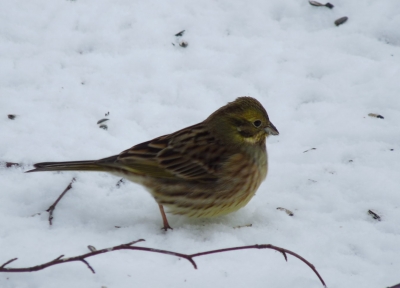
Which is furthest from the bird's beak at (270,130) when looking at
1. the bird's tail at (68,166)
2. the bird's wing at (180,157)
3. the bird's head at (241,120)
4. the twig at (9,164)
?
the twig at (9,164)

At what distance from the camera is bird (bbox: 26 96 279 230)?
464 cm

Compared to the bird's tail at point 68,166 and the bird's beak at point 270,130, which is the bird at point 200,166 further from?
the bird's beak at point 270,130

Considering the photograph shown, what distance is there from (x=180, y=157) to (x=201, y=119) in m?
1.31

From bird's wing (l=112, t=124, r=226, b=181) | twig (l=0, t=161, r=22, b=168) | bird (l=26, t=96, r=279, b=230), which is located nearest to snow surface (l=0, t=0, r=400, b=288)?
twig (l=0, t=161, r=22, b=168)

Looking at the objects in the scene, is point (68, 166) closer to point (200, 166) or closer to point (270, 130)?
point (200, 166)

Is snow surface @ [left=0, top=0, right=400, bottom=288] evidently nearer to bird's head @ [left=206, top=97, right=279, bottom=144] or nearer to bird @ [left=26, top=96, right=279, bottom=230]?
bird @ [left=26, top=96, right=279, bottom=230]

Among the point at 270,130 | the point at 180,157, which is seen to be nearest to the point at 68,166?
the point at 180,157

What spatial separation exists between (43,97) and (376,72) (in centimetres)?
349

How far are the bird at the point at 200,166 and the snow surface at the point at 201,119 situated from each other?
0.20 meters

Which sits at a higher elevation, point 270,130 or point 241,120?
point 241,120

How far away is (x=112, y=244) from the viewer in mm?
4211

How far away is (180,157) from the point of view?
4730 millimetres

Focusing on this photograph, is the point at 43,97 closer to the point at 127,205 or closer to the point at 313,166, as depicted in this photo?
the point at 127,205

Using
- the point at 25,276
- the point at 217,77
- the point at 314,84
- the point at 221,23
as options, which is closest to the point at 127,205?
the point at 25,276
